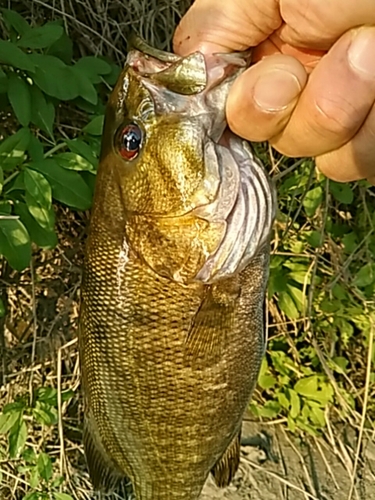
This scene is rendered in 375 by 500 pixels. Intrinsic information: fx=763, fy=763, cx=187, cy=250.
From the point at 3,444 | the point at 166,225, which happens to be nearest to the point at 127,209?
the point at 166,225

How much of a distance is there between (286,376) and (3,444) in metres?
0.95

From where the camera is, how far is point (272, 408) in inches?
102

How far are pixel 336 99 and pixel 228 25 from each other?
24cm

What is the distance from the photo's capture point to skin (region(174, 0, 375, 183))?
35.4 inches

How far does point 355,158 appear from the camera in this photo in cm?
104

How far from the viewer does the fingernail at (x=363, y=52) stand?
34.5 inches

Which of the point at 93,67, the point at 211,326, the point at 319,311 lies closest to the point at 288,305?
the point at 319,311

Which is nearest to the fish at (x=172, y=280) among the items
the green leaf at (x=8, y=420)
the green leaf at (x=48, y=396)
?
the green leaf at (x=8, y=420)

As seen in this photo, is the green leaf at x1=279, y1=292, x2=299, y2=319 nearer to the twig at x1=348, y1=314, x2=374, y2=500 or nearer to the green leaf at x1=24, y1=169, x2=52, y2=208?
the twig at x1=348, y1=314, x2=374, y2=500

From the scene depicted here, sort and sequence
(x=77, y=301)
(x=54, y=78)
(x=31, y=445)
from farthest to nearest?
(x=77, y=301) < (x=31, y=445) < (x=54, y=78)

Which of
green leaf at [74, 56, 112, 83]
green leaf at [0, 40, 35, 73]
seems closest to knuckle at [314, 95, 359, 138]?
green leaf at [0, 40, 35, 73]

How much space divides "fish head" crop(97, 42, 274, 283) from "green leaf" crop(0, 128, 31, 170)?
0.40 metres

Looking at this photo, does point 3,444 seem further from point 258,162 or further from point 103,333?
point 258,162

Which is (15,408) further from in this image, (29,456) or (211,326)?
(211,326)
